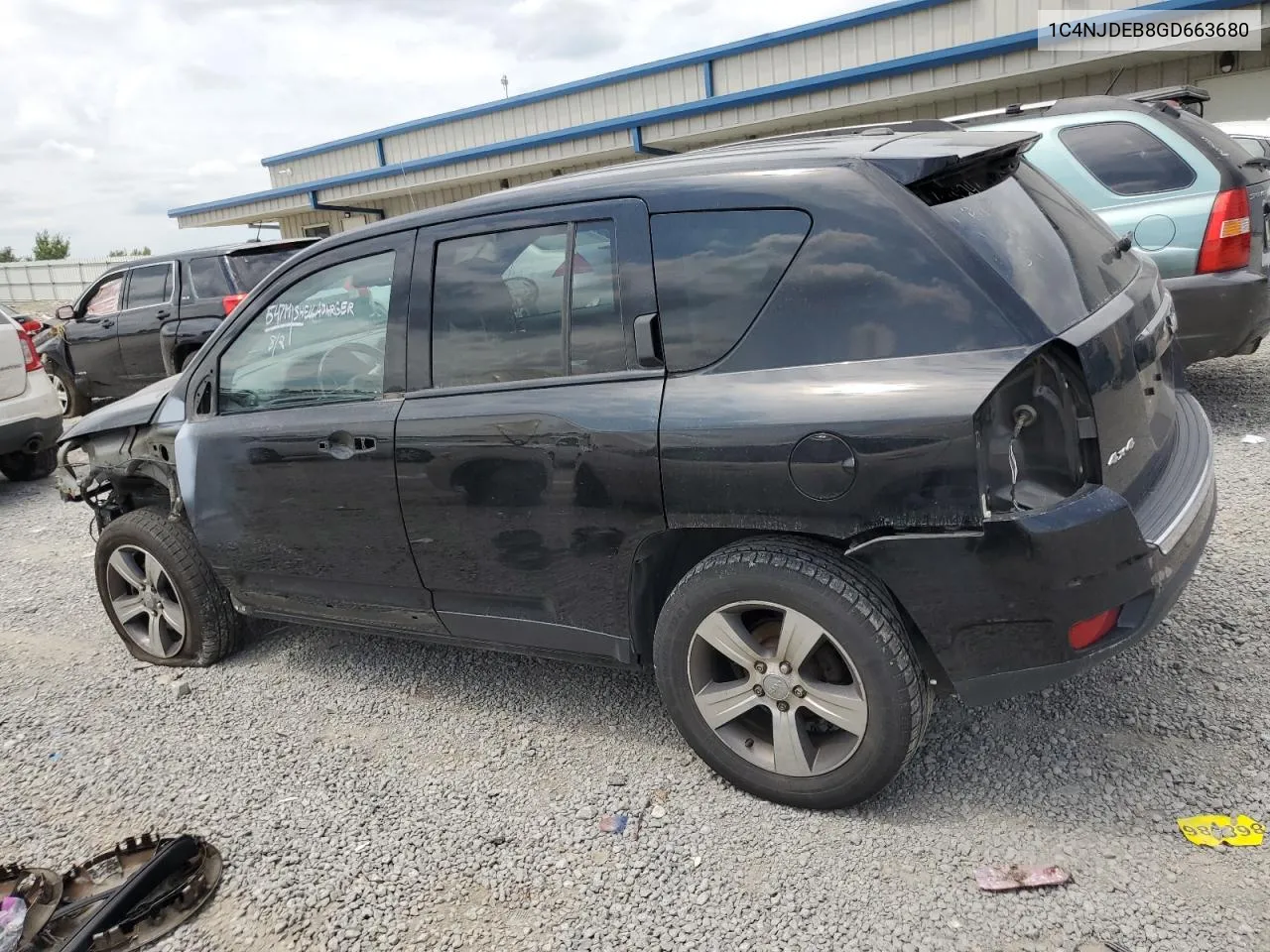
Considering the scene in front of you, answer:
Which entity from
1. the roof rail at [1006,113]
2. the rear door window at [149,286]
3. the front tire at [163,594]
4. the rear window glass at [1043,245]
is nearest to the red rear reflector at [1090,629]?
the rear window glass at [1043,245]

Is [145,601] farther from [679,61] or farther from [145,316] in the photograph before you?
[679,61]

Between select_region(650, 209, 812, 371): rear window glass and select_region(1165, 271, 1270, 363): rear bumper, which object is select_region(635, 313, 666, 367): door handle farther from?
select_region(1165, 271, 1270, 363): rear bumper

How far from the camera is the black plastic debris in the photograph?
246 centimetres

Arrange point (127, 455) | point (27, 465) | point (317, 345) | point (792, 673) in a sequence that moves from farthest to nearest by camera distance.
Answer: point (27, 465) < point (127, 455) < point (317, 345) < point (792, 673)

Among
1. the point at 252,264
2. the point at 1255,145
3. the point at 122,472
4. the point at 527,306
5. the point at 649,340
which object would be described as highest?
the point at 1255,145

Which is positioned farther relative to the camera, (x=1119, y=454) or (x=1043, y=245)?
(x=1043, y=245)

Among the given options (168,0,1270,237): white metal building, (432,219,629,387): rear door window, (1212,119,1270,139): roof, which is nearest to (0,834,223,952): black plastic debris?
(432,219,629,387): rear door window

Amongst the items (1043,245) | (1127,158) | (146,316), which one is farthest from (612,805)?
(146,316)

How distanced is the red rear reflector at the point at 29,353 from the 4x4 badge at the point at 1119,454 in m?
8.20

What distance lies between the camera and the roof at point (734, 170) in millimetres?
2547

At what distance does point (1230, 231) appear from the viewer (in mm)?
5301

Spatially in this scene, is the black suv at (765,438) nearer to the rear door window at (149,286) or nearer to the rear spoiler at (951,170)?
the rear spoiler at (951,170)

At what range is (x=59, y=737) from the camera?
3.61m

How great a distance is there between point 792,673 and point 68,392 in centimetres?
1099
